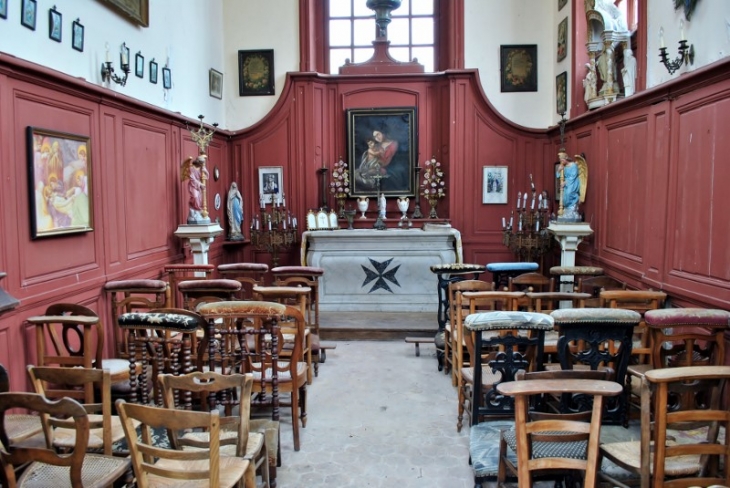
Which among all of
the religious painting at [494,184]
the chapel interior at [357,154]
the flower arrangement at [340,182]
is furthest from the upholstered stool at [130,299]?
the religious painting at [494,184]

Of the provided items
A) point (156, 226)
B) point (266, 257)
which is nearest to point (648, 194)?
point (156, 226)

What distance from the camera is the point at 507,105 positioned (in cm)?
906

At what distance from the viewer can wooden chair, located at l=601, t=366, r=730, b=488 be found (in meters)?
2.40

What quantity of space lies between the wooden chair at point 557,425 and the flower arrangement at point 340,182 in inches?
272

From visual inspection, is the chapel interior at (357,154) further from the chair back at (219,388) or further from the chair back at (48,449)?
the chair back at (48,449)

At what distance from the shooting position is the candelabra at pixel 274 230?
842 centimetres

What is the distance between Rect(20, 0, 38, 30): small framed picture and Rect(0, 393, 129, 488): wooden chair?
10.3 feet

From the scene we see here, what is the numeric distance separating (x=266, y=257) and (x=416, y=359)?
3825mm

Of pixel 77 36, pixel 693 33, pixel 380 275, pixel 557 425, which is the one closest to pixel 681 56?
pixel 693 33

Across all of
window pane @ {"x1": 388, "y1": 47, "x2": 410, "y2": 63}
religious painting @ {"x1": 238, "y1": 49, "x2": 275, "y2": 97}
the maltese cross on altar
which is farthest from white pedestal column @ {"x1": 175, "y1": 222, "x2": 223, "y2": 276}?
window pane @ {"x1": 388, "y1": 47, "x2": 410, "y2": 63}

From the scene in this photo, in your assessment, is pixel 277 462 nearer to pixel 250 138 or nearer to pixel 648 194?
pixel 648 194

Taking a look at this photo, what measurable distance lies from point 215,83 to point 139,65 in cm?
256

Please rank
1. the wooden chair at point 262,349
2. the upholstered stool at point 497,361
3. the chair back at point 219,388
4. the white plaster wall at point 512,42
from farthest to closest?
the white plaster wall at point 512,42 < the wooden chair at point 262,349 < the upholstered stool at point 497,361 < the chair back at point 219,388

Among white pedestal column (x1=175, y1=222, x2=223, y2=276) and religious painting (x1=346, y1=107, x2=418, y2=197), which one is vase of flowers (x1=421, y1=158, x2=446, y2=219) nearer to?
religious painting (x1=346, y1=107, x2=418, y2=197)
